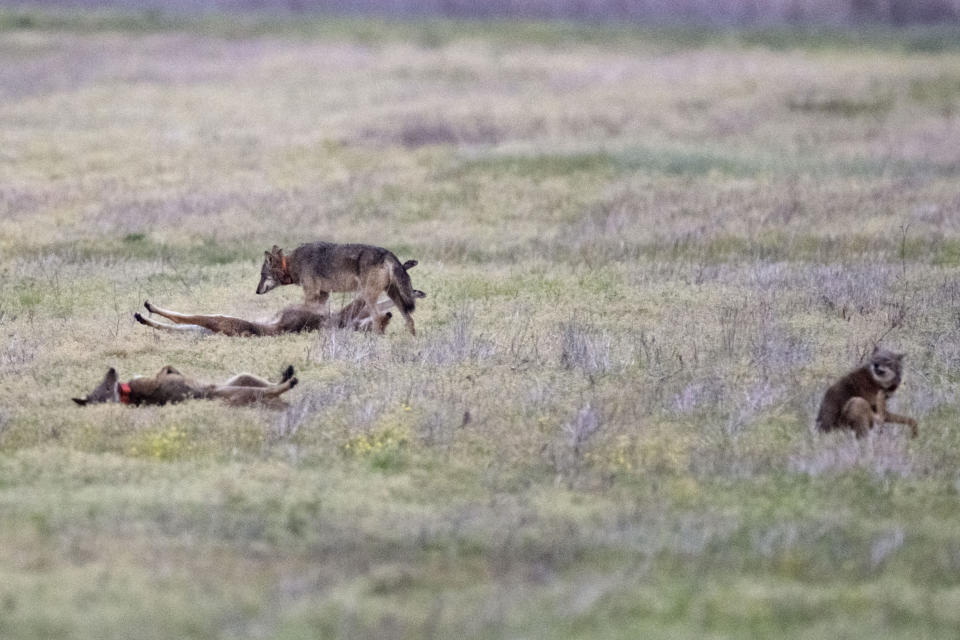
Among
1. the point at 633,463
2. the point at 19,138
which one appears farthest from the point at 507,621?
the point at 19,138

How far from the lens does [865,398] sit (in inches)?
403

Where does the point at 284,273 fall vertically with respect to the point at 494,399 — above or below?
above

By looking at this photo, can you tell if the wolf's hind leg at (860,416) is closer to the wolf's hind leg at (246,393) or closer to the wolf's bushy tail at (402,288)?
the wolf's hind leg at (246,393)

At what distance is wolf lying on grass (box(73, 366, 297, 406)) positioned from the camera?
35.2ft

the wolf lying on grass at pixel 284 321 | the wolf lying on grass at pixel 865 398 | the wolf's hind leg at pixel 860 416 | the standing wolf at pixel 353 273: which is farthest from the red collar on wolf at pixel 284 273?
the wolf's hind leg at pixel 860 416

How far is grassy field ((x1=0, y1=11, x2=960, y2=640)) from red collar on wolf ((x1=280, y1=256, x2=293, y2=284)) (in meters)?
0.79

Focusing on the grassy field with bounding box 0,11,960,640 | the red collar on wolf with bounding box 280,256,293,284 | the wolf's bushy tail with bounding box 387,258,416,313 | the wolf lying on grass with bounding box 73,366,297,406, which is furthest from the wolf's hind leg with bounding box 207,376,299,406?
the red collar on wolf with bounding box 280,256,293,284

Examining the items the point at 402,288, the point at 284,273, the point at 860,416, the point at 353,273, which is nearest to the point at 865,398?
the point at 860,416

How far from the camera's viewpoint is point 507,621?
23.2ft

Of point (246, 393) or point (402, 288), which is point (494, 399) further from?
point (402, 288)

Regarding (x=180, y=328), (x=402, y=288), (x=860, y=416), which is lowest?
(x=180, y=328)

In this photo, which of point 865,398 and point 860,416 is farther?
point 865,398

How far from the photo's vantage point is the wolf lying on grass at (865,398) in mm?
10109

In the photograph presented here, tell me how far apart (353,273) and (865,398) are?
17.1ft
